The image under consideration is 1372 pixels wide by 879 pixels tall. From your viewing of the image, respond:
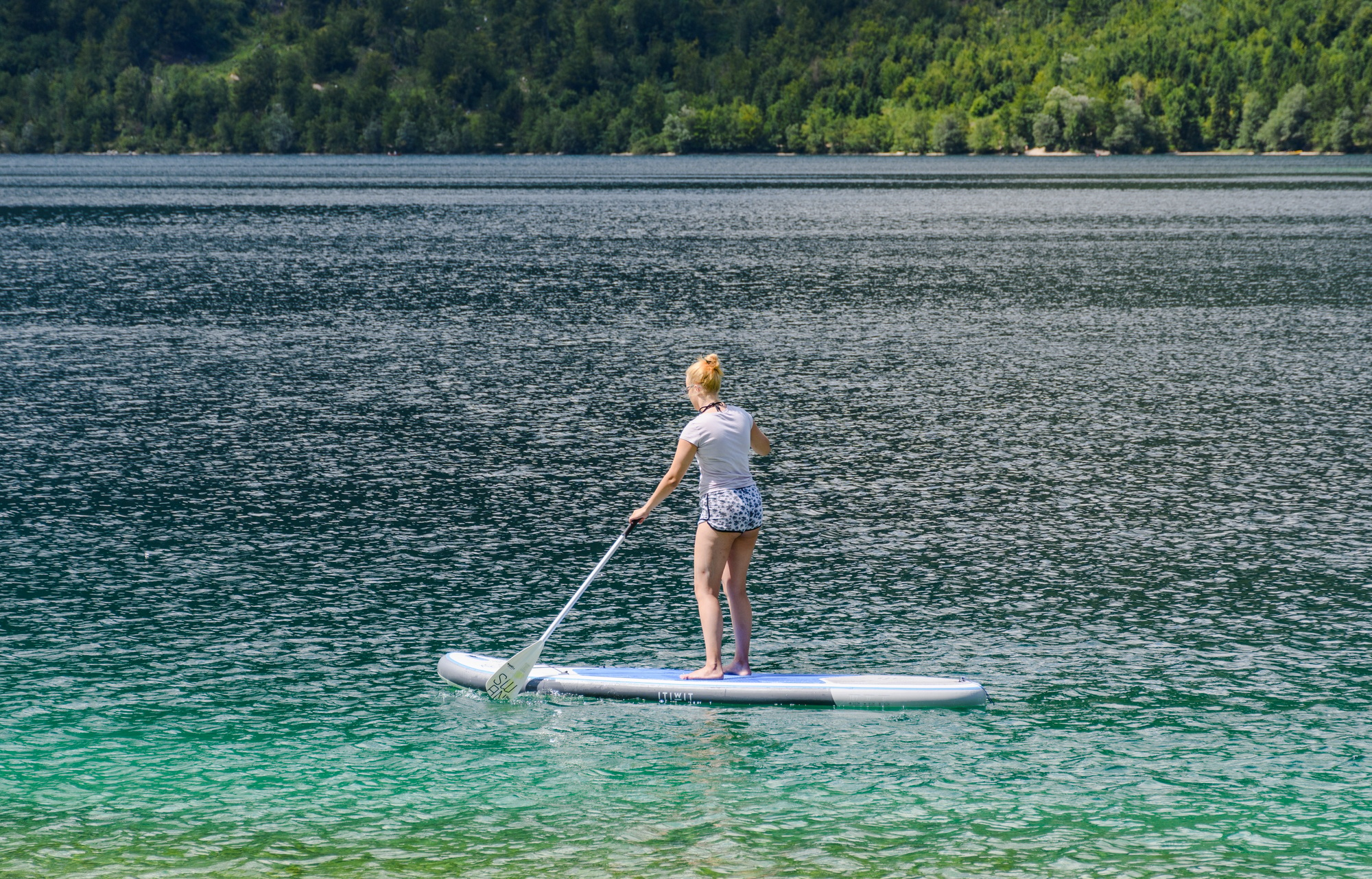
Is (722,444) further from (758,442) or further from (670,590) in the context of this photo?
(670,590)

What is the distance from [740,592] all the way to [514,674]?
1574mm

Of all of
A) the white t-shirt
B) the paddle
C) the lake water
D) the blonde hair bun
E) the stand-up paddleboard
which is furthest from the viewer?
the paddle

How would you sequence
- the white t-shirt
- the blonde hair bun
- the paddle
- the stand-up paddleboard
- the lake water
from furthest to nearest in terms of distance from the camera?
the paddle
the stand-up paddleboard
the white t-shirt
the blonde hair bun
the lake water

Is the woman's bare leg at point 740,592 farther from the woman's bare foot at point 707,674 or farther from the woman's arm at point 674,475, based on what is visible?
the woman's arm at point 674,475

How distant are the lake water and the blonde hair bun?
6.95 feet

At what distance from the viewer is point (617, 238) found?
58.6m

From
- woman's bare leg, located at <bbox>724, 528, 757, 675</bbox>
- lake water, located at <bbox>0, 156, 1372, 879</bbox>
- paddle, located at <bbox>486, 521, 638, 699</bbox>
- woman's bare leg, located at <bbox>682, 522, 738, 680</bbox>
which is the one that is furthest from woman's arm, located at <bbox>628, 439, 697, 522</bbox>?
lake water, located at <bbox>0, 156, 1372, 879</bbox>

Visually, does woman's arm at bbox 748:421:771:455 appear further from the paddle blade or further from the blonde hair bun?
the paddle blade

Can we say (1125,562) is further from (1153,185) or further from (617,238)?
(1153,185)

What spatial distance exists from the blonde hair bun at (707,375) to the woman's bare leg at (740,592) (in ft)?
3.28

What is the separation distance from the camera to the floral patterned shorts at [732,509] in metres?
9.78

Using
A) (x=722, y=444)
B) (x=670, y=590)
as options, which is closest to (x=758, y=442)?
(x=722, y=444)

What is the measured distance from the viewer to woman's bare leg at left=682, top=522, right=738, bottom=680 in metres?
9.88

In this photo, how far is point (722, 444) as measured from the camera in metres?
9.66
